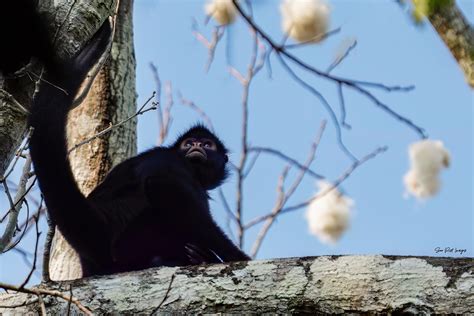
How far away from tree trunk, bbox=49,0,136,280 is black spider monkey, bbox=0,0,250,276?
352 millimetres

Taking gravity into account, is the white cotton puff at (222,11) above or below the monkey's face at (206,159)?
above

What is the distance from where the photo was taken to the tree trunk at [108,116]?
7008 mm

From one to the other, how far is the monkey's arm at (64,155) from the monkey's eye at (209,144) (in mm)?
1721

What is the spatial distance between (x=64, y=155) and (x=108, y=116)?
204 cm

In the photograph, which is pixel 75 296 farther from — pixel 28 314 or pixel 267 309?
pixel 267 309

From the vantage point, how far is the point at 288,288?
3.96 meters

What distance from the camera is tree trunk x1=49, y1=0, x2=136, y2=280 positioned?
23.0ft

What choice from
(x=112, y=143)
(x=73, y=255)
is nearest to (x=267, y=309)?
(x=73, y=255)

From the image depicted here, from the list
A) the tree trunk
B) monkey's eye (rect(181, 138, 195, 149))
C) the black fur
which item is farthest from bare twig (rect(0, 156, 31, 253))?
monkey's eye (rect(181, 138, 195, 149))

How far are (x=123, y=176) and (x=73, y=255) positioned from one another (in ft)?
2.39

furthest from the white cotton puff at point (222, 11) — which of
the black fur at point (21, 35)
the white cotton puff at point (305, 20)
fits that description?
the black fur at point (21, 35)

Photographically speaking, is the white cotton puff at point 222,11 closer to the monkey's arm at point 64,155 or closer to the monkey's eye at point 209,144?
the monkey's eye at point 209,144

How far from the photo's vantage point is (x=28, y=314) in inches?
158

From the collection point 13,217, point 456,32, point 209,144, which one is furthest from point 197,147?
point 13,217
